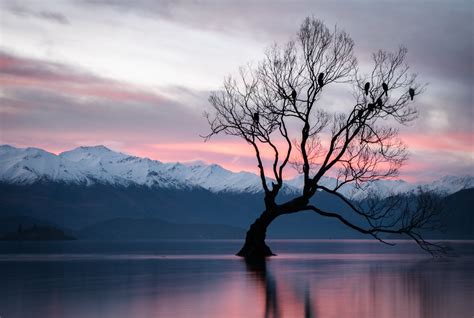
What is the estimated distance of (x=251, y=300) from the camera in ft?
60.8

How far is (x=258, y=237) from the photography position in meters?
39.8

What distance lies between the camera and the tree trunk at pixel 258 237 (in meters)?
38.4

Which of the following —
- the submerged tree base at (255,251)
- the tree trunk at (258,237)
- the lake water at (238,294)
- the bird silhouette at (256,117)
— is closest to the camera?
the lake water at (238,294)

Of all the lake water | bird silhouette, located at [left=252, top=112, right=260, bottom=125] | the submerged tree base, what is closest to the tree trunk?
the submerged tree base

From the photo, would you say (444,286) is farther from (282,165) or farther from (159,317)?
(282,165)

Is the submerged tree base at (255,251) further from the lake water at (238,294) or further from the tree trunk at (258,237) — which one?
the lake water at (238,294)

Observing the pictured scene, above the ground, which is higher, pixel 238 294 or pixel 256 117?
pixel 256 117

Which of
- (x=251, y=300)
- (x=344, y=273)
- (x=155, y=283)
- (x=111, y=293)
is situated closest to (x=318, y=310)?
(x=251, y=300)

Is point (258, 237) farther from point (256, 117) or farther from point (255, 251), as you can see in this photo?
point (256, 117)

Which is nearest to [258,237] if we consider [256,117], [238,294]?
[256,117]

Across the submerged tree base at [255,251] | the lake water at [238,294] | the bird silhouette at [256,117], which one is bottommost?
the lake water at [238,294]

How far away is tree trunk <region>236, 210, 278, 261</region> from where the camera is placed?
38406 millimetres

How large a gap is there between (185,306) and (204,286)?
5446 millimetres

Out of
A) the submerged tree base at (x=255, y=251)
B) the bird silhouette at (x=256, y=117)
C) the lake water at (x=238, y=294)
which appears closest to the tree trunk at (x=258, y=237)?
the submerged tree base at (x=255, y=251)
